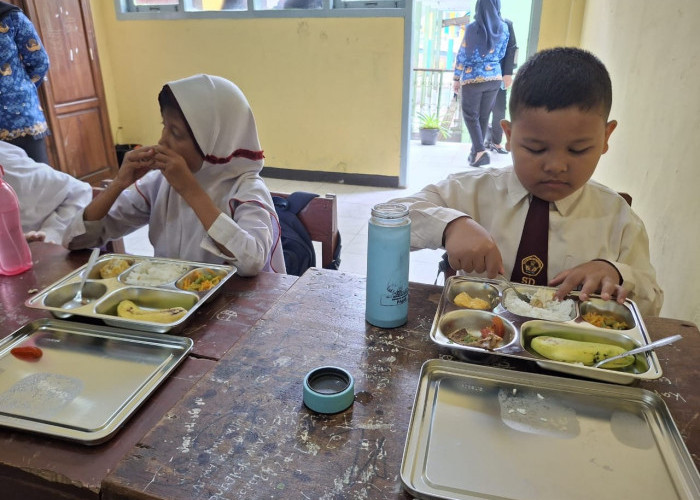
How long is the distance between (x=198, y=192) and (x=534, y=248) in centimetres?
94

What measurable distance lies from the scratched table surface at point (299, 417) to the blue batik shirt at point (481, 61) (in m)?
4.75

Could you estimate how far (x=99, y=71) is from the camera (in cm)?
508

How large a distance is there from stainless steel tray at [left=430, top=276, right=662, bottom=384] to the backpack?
2.55ft

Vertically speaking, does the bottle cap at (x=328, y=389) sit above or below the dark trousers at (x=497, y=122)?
above

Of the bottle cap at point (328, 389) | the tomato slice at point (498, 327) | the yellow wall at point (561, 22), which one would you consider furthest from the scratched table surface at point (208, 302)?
the yellow wall at point (561, 22)

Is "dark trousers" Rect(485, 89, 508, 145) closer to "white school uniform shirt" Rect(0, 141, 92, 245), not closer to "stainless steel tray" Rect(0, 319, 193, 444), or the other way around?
"white school uniform shirt" Rect(0, 141, 92, 245)

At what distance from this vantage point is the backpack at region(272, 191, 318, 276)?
179cm

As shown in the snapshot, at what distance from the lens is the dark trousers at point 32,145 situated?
3.77 meters

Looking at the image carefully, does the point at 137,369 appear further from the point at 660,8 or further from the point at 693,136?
the point at 660,8

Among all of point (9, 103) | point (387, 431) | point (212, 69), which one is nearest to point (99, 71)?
point (212, 69)

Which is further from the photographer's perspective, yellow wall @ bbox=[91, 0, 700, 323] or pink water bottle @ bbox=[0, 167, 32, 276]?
yellow wall @ bbox=[91, 0, 700, 323]

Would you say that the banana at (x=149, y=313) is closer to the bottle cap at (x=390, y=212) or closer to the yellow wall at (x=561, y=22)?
the bottle cap at (x=390, y=212)

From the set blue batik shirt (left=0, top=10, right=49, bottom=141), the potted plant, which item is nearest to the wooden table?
blue batik shirt (left=0, top=10, right=49, bottom=141)

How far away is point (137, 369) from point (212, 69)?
16.0 feet
